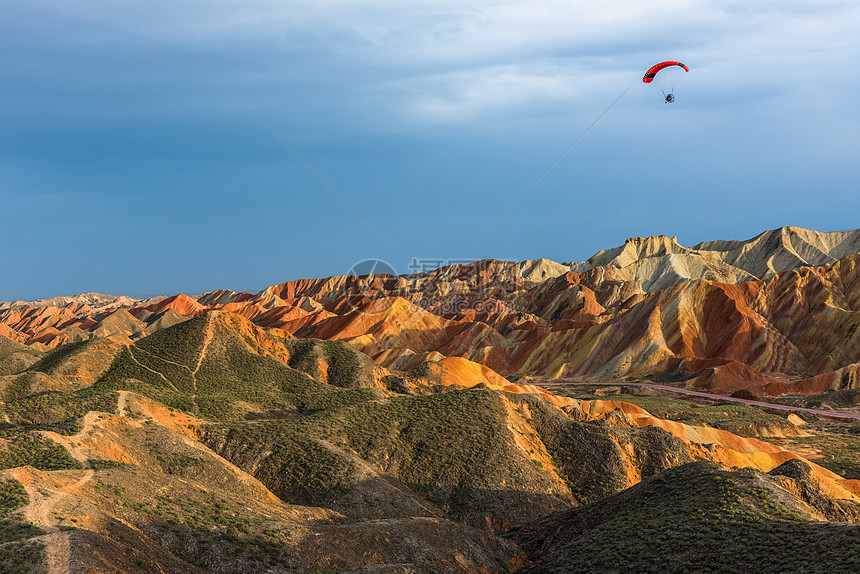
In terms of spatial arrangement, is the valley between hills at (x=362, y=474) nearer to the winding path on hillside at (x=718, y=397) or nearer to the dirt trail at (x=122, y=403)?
the dirt trail at (x=122, y=403)

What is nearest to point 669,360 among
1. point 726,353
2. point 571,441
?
point 726,353

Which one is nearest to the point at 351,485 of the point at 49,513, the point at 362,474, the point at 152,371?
the point at 362,474

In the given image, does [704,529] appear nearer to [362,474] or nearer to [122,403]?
[362,474]

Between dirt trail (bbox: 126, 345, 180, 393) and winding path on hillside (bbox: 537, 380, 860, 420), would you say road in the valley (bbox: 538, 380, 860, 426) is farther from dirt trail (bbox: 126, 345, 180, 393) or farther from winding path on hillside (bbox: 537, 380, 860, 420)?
dirt trail (bbox: 126, 345, 180, 393)

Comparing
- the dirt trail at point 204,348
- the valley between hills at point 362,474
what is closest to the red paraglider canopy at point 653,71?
the valley between hills at point 362,474

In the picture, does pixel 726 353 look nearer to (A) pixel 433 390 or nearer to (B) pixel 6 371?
(A) pixel 433 390

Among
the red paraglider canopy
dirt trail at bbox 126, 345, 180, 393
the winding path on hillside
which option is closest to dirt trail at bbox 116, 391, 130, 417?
dirt trail at bbox 126, 345, 180, 393
